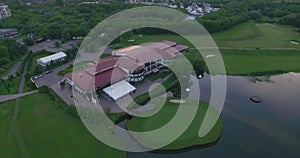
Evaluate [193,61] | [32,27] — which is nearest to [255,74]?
[193,61]

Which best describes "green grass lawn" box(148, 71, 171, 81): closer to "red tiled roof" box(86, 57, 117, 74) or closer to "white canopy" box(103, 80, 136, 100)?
"white canopy" box(103, 80, 136, 100)

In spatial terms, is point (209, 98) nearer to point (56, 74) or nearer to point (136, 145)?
point (136, 145)

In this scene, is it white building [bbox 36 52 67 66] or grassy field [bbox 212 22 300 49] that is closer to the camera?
white building [bbox 36 52 67 66]

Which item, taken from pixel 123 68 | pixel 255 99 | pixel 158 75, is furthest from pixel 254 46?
pixel 123 68

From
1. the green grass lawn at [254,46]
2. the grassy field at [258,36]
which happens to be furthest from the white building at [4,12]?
the grassy field at [258,36]

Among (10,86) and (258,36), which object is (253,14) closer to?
(258,36)

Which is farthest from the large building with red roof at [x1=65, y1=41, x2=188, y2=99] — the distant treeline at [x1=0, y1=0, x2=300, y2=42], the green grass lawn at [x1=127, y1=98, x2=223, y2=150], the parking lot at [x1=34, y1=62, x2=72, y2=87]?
the distant treeline at [x1=0, y1=0, x2=300, y2=42]
